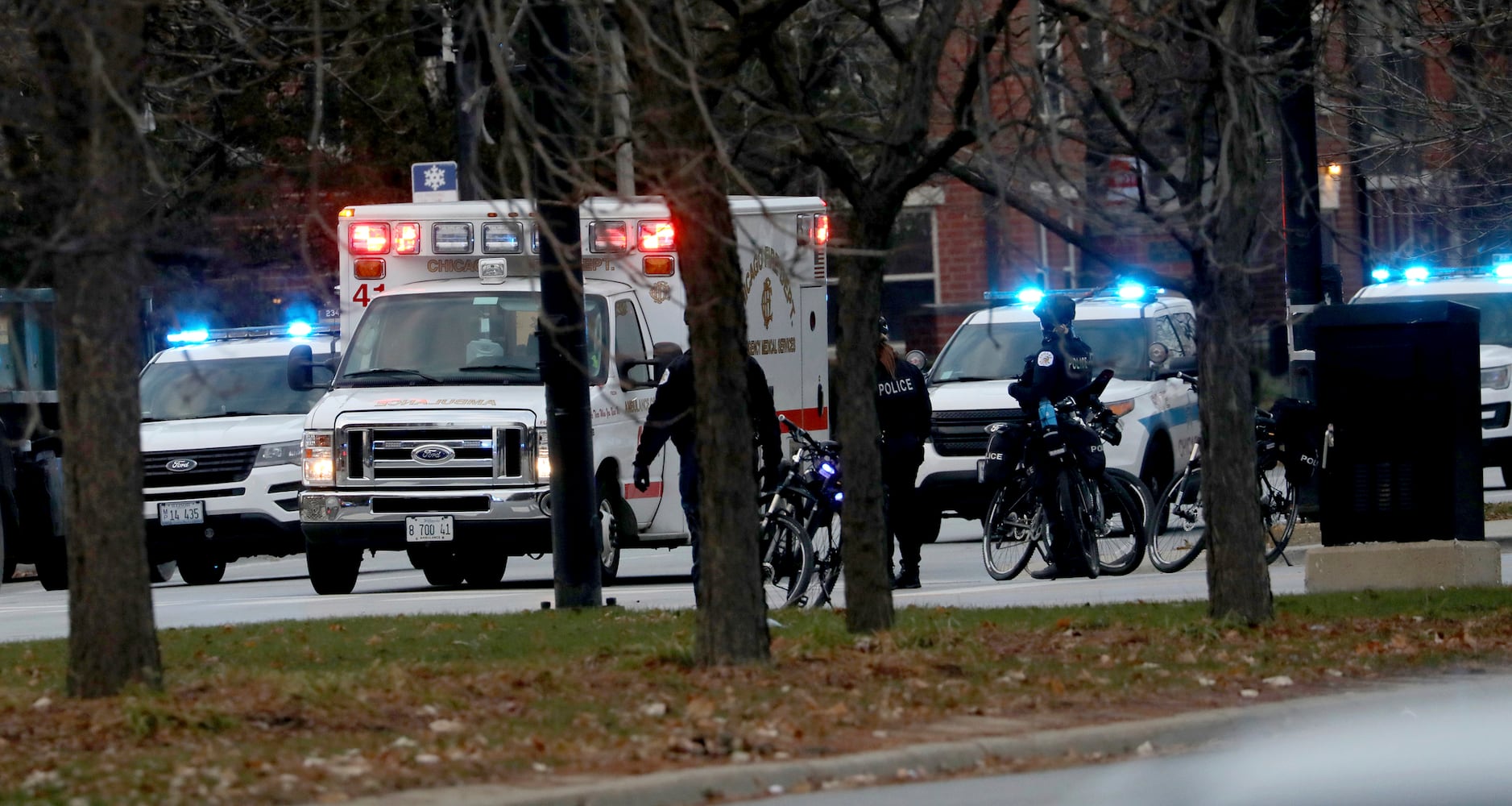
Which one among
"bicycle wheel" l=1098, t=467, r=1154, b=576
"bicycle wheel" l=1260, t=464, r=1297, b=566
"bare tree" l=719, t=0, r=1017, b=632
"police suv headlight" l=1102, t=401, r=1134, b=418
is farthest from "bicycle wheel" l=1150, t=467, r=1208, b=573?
"bare tree" l=719, t=0, r=1017, b=632

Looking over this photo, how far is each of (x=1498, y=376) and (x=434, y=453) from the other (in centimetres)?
1011

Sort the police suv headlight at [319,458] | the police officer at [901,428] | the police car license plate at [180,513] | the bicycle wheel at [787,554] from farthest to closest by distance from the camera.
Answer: the police car license plate at [180,513] < the police suv headlight at [319,458] < the police officer at [901,428] < the bicycle wheel at [787,554]

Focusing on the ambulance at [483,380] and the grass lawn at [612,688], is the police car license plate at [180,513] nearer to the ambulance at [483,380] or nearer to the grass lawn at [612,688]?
the ambulance at [483,380]

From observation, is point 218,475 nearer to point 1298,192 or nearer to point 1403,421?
point 1298,192

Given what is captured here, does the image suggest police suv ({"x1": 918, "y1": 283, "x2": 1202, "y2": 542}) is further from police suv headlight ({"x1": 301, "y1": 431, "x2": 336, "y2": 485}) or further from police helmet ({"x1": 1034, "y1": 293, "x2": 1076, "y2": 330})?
police suv headlight ({"x1": 301, "y1": 431, "x2": 336, "y2": 485})

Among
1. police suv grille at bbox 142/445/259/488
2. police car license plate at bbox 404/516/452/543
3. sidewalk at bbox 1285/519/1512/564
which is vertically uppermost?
police suv grille at bbox 142/445/259/488

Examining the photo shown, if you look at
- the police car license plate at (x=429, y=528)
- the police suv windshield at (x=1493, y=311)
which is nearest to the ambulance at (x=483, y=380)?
the police car license plate at (x=429, y=528)

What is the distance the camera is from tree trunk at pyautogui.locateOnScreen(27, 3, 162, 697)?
27.9ft

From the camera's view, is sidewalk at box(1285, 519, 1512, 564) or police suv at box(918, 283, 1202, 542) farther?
police suv at box(918, 283, 1202, 542)

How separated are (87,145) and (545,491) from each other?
7.69 metres

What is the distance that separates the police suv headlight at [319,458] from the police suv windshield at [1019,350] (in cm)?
546

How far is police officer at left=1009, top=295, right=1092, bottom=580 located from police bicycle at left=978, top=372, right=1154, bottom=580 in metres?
0.11

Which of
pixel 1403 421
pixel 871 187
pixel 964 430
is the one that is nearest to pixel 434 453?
pixel 964 430

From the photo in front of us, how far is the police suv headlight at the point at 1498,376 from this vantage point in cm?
2036
